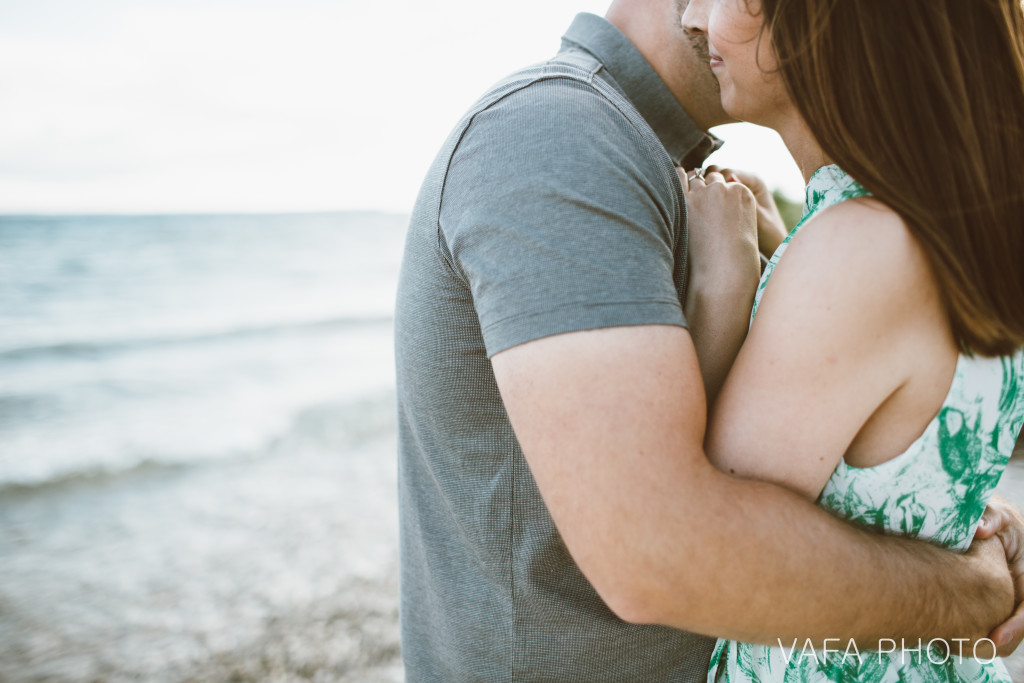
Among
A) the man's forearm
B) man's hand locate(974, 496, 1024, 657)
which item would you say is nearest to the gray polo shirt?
the man's forearm

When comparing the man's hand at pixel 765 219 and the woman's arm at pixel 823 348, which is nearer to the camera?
the woman's arm at pixel 823 348

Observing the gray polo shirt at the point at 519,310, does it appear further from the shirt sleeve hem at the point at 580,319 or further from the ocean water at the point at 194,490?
the ocean water at the point at 194,490

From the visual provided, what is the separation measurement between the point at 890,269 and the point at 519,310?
1.75ft

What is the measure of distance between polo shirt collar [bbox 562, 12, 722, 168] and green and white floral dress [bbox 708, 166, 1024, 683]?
0.45m

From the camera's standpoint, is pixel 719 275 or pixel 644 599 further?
pixel 719 275

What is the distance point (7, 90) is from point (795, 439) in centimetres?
3096

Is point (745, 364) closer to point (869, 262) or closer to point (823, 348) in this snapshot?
point (823, 348)

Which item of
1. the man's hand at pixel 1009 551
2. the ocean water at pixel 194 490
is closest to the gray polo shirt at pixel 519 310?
the man's hand at pixel 1009 551

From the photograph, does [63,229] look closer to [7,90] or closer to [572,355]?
[7,90]

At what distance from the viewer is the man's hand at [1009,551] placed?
1.15 m

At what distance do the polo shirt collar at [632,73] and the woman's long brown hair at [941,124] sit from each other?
420mm

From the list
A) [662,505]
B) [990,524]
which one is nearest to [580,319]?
[662,505]

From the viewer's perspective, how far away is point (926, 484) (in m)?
1.03

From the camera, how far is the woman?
89 cm
